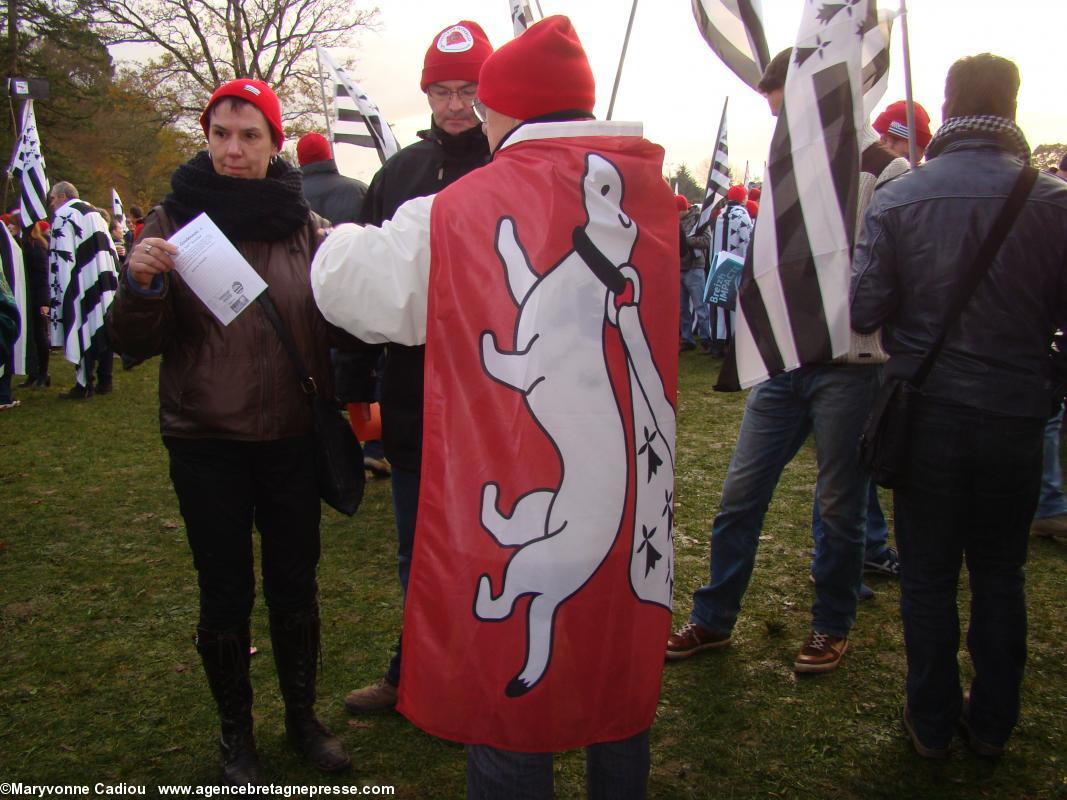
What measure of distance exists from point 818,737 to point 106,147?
34.9 metres

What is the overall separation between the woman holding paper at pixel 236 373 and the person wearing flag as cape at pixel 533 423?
651 millimetres

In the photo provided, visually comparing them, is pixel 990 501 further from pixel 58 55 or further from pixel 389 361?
pixel 58 55

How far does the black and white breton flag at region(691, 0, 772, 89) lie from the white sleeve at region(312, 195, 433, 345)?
217cm

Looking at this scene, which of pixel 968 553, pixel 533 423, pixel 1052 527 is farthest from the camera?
pixel 1052 527

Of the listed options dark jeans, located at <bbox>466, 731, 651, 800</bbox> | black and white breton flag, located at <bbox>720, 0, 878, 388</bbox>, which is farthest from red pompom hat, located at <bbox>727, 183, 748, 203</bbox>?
dark jeans, located at <bbox>466, 731, 651, 800</bbox>

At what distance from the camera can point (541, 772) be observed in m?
1.75

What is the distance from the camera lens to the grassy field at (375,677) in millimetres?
2688

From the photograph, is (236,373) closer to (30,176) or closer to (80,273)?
(80,273)

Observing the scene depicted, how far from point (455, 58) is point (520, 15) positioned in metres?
1.38

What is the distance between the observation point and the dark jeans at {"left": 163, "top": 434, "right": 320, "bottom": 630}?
2434 mm

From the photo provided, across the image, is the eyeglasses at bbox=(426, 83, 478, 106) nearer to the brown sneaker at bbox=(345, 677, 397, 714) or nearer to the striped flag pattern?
the striped flag pattern

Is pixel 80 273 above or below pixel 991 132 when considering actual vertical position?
below

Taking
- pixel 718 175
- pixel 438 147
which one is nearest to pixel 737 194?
pixel 718 175

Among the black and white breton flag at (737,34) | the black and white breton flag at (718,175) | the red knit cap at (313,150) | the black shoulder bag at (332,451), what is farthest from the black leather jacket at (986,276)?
the black and white breton flag at (718,175)
